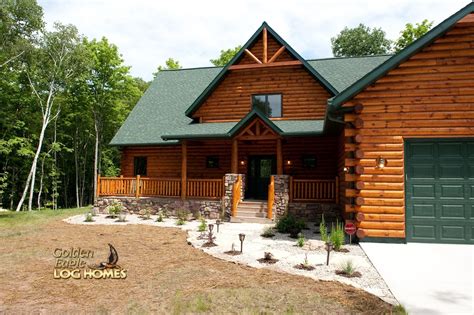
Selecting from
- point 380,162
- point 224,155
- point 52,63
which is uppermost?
point 52,63

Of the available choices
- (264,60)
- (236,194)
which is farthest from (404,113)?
(264,60)

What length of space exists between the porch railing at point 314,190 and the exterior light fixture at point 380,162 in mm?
4406

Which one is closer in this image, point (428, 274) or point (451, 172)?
point (428, 274)

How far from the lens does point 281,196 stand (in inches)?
518

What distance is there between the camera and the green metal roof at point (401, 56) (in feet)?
27.0

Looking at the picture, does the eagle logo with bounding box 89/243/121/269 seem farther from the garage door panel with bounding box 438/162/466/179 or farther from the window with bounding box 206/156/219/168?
the window with bounding box 206/156/219/168

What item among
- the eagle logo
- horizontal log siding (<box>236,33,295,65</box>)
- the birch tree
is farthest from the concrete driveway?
the birch tree

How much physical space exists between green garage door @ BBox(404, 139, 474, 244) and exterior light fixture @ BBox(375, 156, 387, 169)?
64 cm

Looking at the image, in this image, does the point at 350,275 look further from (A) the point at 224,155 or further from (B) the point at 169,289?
(A) the point at 224,155

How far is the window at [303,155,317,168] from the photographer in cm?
1556

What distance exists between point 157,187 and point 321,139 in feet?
29.7

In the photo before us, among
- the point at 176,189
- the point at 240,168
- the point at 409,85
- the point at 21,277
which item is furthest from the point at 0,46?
the point at 409,85

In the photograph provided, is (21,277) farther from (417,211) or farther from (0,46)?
(0,46)

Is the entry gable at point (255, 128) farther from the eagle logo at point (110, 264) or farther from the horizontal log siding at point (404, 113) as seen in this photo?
the eagle logo at point (110, 264)
